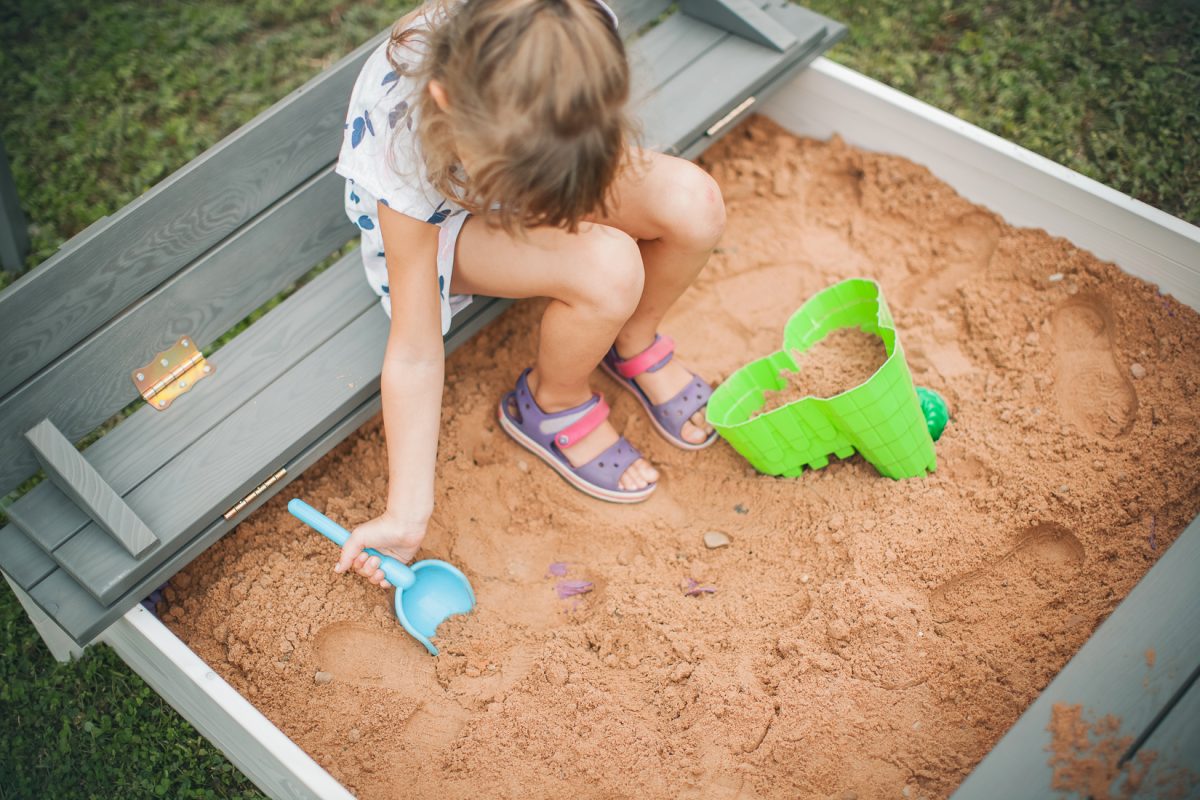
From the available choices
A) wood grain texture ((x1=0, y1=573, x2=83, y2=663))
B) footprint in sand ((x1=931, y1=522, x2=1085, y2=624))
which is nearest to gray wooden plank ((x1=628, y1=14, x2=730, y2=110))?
footprint in sand ((x1=931, y1=522, x2=1085, y2=624))

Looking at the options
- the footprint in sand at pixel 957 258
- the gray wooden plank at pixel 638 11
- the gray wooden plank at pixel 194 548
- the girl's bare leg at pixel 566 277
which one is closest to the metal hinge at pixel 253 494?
the gray wooden plank at pixel 194 548

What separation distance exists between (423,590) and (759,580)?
2.19 feet

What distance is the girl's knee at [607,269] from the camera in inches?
72.8

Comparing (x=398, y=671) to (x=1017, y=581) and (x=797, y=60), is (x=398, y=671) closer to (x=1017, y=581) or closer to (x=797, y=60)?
(x=1017, y=581)

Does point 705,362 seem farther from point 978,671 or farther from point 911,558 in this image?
point 978,671

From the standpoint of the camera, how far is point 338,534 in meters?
1.83

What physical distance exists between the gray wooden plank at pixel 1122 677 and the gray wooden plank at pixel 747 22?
5.06 ft

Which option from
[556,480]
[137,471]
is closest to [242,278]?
[137,471]

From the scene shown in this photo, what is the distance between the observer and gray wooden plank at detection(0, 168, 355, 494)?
75.5 inches

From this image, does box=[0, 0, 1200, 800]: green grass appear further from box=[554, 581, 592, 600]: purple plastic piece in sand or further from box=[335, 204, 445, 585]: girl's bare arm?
box=[554, 581, 592, 600]: purple plastic piece in sand

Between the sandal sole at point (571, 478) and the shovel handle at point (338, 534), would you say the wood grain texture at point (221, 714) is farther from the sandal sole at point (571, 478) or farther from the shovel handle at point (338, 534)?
the sandal sole at point (571, 478)

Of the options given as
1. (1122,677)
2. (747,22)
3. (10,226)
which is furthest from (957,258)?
(10,226)

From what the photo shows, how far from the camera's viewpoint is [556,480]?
225 centimetres

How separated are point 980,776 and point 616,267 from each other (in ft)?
3.38
